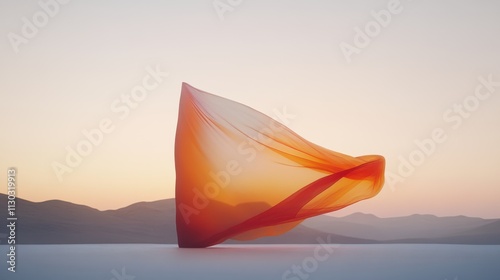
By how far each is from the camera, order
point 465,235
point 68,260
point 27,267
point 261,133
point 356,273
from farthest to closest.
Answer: point 465,235
point 261,133
point 68,260
point 27,267
point 356,273

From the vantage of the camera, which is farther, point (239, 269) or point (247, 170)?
Answer: point (247, 170)

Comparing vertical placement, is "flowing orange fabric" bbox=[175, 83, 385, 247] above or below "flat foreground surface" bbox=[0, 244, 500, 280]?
above

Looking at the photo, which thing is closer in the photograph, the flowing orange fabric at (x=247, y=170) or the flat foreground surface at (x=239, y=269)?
the flat foreground surface at (x=239, y=269)

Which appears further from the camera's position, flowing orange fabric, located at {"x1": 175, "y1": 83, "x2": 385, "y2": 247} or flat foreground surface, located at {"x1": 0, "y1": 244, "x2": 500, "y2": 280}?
flowing orange fabric, located at {"x1": 175, "y1": 83, "x2": 385, "y2": 247}

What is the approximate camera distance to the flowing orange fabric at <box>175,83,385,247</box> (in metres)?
13.0

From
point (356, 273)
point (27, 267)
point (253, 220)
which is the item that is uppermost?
point (253, 220)

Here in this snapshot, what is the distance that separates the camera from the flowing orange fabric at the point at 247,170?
13000 mm

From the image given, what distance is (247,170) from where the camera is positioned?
13.2 m

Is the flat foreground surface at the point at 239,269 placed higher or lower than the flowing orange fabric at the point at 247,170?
lower

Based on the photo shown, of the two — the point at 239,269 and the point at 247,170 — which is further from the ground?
the point at 247,170

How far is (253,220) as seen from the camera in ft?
43.4

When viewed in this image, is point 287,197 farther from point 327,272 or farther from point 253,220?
point 327,272

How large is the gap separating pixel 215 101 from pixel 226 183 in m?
1.79

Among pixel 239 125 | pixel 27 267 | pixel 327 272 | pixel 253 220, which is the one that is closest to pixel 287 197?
pixel 253 220
